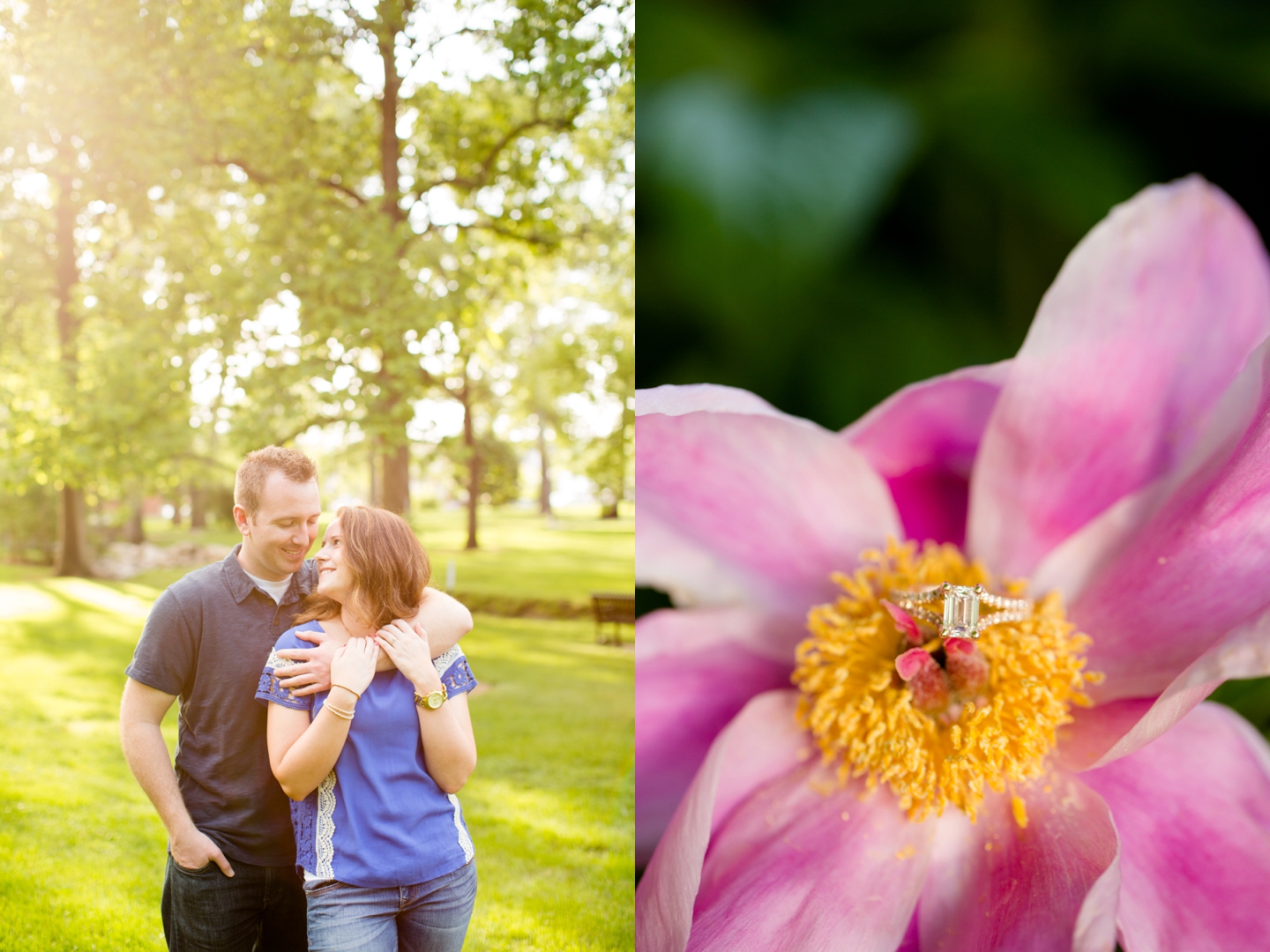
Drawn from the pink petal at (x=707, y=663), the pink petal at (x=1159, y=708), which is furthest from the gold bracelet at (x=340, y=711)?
the pink petal at (x=1159, y=708)

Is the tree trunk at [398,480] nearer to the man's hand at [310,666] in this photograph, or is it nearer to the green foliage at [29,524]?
the man's hand at [310,666]

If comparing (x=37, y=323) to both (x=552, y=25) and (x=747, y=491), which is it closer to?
(x=552, y=25)

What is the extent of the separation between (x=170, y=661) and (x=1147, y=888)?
1.13m

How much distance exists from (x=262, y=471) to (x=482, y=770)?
50cm

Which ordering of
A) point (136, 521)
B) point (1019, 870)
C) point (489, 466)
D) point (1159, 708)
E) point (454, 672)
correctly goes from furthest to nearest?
point (489, 466)
point (136, 521)
point (454, 672)
point (1019, 870)
point (1159, 708)

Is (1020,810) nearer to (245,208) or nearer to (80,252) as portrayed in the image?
(245,208)

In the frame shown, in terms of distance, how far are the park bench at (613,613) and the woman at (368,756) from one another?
0.33m

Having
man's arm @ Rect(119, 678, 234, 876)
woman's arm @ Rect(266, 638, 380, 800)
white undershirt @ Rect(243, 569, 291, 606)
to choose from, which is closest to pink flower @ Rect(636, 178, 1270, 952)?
woman's arm @ Rect(266, 638, 380, 800)

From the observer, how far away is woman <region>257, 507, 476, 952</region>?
1065mm

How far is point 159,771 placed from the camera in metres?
1.12

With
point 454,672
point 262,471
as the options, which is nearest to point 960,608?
point 454,672

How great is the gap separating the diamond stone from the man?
23.2 inches

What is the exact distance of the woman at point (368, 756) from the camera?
107cm

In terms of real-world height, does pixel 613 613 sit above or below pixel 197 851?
above
